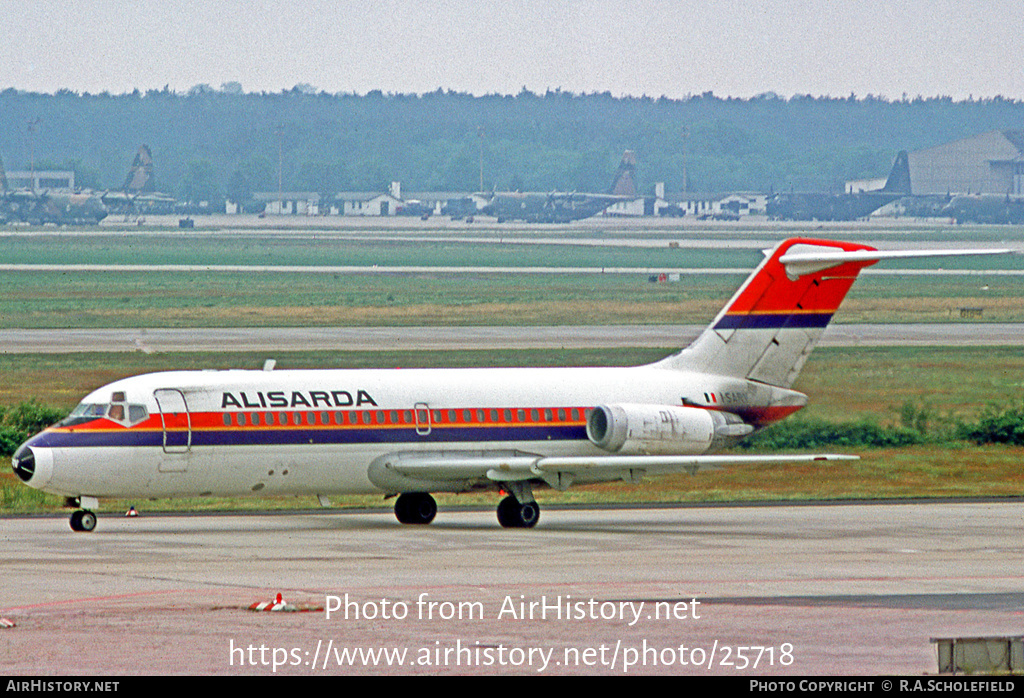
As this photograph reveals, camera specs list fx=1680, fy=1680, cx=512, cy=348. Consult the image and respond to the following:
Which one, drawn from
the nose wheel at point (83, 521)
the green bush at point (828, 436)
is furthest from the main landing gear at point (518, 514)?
the green bush at point (828, 436)

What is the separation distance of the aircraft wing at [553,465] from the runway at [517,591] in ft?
3.89

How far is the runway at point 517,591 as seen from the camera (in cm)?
2088

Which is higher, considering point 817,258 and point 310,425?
point 817,258

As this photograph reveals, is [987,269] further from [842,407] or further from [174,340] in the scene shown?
[842,407]

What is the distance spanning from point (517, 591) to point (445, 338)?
51720 mm

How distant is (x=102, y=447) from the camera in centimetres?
3412

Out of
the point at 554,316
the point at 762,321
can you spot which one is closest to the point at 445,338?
the point at 554,316

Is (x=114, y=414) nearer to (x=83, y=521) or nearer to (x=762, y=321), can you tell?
(x=83, y=521)

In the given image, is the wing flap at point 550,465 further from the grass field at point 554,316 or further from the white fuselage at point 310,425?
the grass field at point 554,316

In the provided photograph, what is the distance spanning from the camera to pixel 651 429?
37438 millimetres

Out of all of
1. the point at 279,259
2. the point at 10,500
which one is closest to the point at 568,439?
the point at 10,500

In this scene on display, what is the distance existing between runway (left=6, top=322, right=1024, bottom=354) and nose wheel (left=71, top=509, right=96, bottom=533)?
121ft

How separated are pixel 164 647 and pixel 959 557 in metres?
16.2

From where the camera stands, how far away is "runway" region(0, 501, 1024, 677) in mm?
20875
